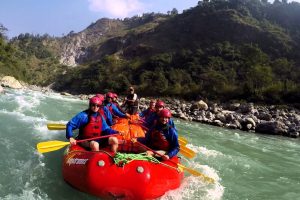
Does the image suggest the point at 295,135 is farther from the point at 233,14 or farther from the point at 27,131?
the point at 233,14

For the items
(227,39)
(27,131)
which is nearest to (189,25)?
(227,39)

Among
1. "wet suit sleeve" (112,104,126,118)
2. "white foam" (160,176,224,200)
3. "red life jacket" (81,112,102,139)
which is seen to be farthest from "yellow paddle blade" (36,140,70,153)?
"wet suit sleeve" (112,104,126,118)

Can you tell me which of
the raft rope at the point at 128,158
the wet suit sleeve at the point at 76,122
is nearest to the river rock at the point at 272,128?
the raft rope at the point at 128,158

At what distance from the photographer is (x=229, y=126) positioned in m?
17.5

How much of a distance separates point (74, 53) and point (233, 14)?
241 ft

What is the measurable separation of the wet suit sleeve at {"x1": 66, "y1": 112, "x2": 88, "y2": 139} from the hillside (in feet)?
70.6

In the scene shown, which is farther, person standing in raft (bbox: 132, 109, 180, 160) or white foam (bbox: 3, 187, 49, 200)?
person standing in raft (bbox: 132, 109, 180, 160)

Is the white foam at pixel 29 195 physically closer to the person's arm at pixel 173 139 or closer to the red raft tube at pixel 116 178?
the red raft tube at pixel 116 178

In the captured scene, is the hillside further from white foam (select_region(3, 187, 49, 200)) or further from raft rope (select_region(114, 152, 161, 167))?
white foam (select_region(3, 187, 49, 200))

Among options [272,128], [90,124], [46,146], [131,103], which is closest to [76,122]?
[90,124]

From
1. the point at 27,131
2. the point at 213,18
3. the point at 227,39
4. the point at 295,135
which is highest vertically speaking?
the point at 213,18

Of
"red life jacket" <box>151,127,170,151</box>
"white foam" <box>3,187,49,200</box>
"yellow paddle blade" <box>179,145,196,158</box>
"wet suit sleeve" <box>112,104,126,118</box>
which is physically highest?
"wet suit sleeve" <box>112,104,126,118</box>

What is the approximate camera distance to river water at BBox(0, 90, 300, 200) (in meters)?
→ 5.83

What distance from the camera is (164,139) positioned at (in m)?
6.31
